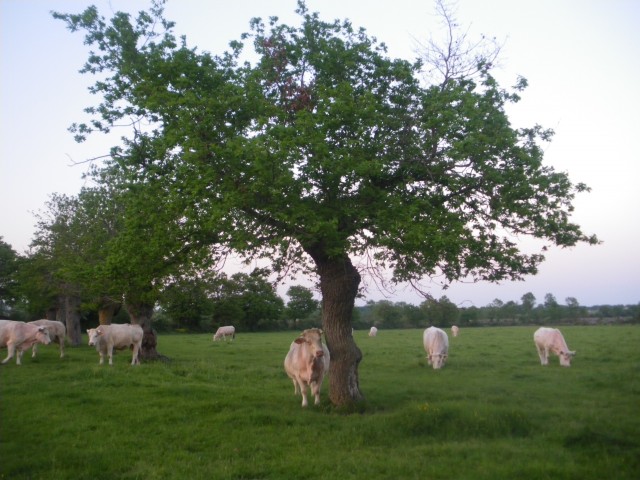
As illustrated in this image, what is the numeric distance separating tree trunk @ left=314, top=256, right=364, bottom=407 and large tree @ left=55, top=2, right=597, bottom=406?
3 cm

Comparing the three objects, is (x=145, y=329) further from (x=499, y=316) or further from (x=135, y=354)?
(x=499, y=316)

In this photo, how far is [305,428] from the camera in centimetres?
1123

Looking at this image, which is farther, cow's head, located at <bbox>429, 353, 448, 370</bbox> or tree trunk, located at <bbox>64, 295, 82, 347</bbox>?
tree trunk, located at <bbox>64, 295, 82, 347</bbox>

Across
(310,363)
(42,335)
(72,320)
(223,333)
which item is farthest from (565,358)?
(223,333)

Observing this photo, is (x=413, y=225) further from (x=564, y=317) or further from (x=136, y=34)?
(x=564, y=317)

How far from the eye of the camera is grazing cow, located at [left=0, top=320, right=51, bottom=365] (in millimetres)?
22109

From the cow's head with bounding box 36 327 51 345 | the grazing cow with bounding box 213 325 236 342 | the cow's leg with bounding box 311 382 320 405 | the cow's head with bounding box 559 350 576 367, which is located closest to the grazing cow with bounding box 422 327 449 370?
the cow's head with bounding box 559 350 576 367

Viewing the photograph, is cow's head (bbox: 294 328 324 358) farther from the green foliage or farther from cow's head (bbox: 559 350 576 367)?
cow's head (bbox: 559 350 576 367)

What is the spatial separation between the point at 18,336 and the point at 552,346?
23.1m

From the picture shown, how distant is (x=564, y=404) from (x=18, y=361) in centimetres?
2014

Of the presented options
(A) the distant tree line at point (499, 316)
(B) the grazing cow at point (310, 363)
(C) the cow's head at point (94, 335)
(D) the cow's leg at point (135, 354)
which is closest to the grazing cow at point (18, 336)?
(C) the cow's head at point (94, 335)

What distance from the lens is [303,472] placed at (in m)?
8.30

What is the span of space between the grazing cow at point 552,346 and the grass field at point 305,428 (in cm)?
372

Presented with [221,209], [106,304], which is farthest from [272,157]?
[106,304]
